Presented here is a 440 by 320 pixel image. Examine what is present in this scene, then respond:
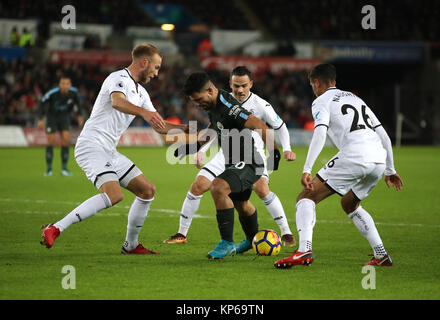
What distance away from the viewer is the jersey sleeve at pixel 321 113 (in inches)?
273

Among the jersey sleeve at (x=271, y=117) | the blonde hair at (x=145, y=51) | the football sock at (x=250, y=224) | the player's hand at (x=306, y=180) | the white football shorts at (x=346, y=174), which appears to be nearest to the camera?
the player's hand at (x=306, y=180)

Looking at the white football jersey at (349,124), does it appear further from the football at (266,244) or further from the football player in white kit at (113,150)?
the football player in white kit at (113,150)

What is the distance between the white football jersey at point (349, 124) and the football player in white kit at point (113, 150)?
5.45 ft

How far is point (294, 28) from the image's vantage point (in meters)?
41.1

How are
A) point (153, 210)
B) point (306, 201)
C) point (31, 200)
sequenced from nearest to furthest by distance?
point (306, 201) → point (153, 210) → point (31, 200)

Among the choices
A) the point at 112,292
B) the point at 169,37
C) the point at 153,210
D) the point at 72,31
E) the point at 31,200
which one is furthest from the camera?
the point at 169,37

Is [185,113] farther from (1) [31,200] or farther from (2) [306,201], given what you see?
(2) [306,201]

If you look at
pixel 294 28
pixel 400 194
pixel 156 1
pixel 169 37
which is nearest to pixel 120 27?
pixel 169 37

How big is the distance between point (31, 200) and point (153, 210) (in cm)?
246

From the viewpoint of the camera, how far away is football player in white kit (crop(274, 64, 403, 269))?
6.98 m

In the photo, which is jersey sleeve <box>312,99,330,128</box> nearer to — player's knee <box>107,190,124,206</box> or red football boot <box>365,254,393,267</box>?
red football boot <box>365,254,393,267</box>

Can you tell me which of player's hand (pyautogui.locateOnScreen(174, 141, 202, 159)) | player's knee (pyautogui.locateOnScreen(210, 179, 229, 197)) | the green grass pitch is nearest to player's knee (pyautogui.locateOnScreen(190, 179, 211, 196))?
the green grass pitch

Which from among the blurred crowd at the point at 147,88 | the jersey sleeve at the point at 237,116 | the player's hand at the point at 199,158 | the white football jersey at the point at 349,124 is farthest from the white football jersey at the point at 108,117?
the blurred crowd at the point at 147,88

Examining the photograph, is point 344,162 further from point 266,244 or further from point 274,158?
point 266,244
